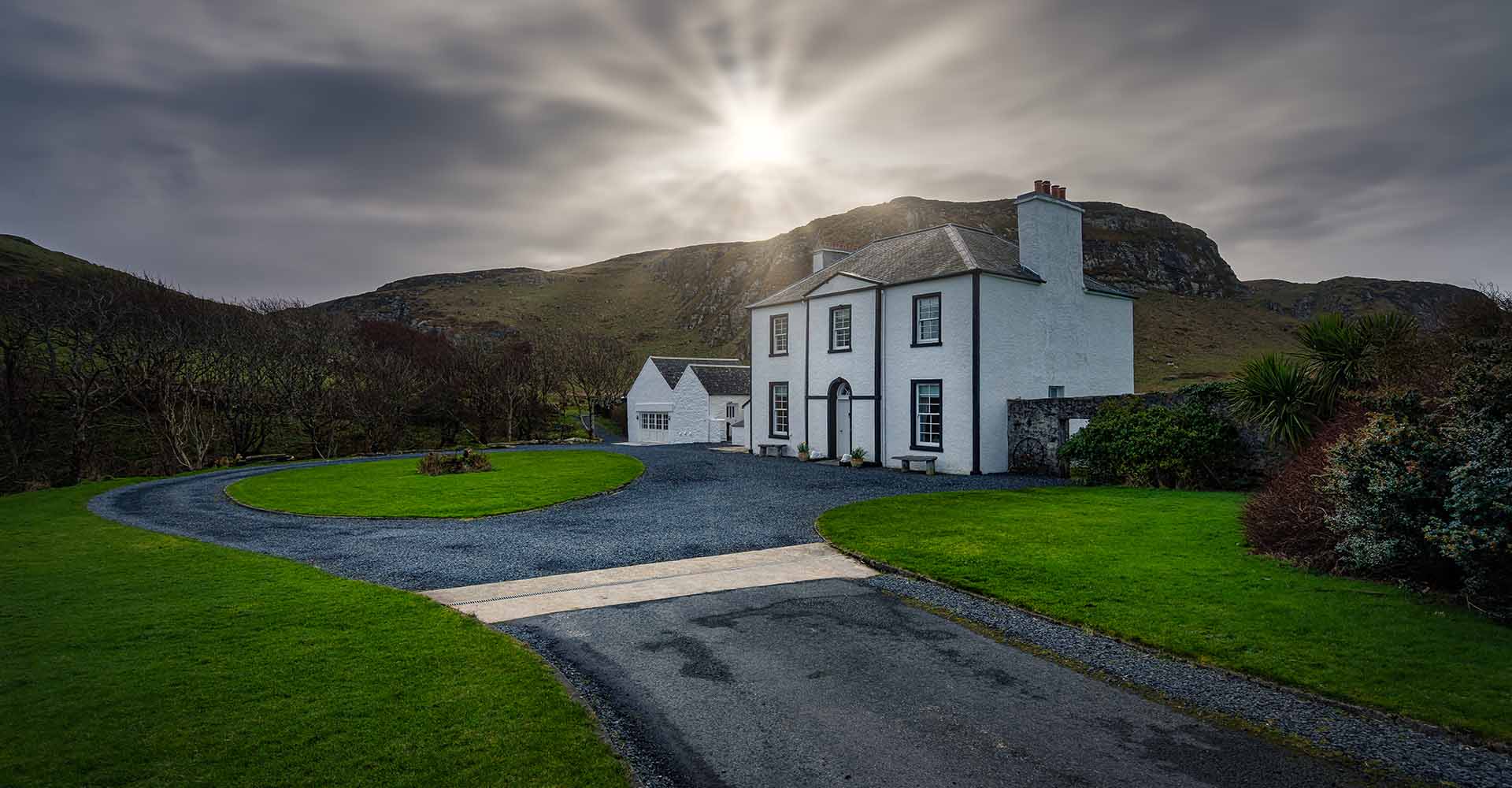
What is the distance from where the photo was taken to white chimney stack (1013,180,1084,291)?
24859 millimetres

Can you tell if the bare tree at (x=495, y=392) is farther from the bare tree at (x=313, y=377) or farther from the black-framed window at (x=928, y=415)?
the black-framed window at (x=928, y=415)

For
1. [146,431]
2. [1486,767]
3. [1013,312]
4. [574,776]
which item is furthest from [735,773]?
[146,431]

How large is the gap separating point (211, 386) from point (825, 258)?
3360 cm

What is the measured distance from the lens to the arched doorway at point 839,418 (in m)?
27.7

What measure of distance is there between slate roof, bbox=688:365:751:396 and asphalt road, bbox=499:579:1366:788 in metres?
35.4

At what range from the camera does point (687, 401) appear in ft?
146

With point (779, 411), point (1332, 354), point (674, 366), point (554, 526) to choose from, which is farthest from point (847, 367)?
point (674, 366)

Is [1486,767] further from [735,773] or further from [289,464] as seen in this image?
[289,464]

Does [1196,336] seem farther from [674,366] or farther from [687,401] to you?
[687,401]

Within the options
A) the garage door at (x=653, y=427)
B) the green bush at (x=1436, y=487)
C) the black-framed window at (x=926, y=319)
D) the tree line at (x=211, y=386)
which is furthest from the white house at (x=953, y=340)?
the tree line at (x=211, y=386)

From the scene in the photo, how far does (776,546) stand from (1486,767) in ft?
29.5

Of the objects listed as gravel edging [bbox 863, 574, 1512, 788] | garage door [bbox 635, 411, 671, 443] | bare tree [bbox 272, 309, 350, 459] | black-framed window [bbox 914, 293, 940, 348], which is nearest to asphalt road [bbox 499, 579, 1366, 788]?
gravel edging [bbox 863, 574, 1512, 788]

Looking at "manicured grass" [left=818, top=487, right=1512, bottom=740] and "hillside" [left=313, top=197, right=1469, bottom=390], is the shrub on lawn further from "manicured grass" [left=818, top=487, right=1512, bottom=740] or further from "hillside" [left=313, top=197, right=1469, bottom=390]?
"hillside" [left=313, top=197, right=1469, bottom=390]

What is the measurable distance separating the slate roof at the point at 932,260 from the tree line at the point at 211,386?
29001 mm
